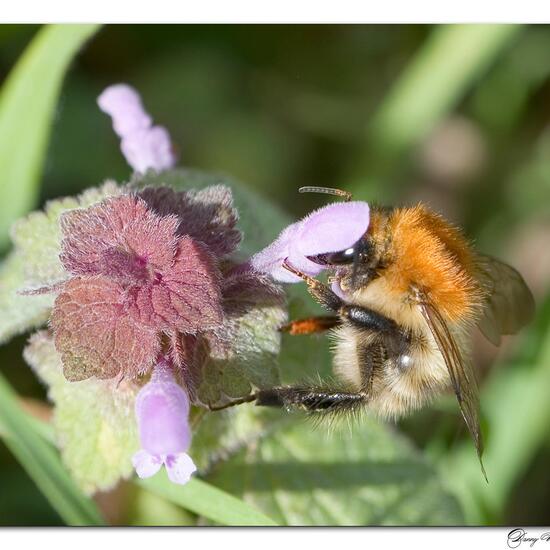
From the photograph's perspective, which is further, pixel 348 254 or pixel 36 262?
pixel 36 262

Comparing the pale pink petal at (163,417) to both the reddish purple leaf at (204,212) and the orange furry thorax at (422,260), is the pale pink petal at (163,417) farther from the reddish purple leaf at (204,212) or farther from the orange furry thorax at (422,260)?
the orange furry thorax at (422,260)

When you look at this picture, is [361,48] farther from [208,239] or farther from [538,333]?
[208,239]

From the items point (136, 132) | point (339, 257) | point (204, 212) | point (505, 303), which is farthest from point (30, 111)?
point (505, 303)

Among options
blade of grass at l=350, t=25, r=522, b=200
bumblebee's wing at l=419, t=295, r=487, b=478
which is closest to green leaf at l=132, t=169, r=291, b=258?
bumblebee's wing at l=419, t=295, r=487, b=478

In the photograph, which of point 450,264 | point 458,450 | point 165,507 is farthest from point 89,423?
point 458,450

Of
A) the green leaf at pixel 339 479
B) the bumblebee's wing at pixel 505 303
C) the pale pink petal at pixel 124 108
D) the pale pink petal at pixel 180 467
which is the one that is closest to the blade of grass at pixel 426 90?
the green leaf at pixel 339 479

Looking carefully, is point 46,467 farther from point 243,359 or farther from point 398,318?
point 398,318

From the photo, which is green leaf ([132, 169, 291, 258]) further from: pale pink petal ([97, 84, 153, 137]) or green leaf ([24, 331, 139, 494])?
green leaf ([24, 331, 139, 494])
